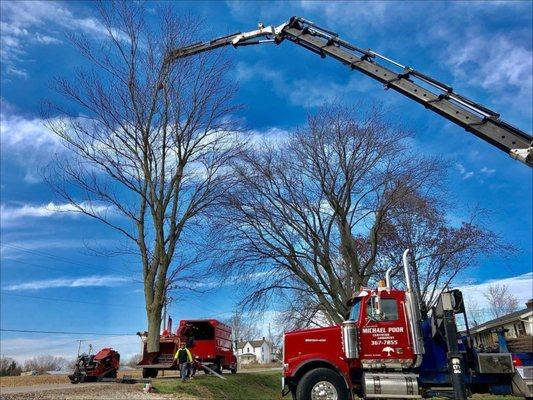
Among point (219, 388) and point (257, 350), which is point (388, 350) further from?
point (257, 350)

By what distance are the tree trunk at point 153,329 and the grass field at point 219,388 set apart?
128 centimetres

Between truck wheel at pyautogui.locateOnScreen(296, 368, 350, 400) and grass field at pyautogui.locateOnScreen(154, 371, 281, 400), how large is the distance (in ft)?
16.4

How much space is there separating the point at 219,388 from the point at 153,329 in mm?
3379

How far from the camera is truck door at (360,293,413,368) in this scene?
10.8 meters

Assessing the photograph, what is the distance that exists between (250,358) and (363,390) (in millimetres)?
115410

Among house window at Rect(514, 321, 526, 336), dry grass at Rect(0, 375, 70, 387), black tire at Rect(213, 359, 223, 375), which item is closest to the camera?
dry grass at Rect(0, 375, 70, 387)

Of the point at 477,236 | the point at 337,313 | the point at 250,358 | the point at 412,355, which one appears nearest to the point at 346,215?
the point at 337,313

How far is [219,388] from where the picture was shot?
16750mm

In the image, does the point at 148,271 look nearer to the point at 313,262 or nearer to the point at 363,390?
the point at 313,262

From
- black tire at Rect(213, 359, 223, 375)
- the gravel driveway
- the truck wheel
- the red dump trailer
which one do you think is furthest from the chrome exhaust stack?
black tire at Rect(213, 359, 223, 375)

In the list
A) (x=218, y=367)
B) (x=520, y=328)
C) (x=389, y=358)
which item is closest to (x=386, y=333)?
(x=389, y=358)

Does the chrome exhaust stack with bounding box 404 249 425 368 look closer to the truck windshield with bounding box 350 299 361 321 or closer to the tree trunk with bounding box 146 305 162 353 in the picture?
the truck windshield with bounding box 350 299 361 321

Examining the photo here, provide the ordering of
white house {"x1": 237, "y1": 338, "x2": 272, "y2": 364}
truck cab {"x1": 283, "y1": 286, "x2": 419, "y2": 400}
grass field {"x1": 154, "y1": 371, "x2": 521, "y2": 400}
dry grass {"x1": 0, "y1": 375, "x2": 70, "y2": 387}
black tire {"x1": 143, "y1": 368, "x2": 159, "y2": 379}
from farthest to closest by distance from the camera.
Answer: white house {"x1": 237, "y1": 338, "x2": 272, "y2": 364}
black tire {"x1": 143, "y1": 368, "x2": 159, "y2": 379}
dry grass {"x1": 0, "y1": 375, "x2": 70, "y2": 387}
grass field {"x1": 154, "y1": 371, "x2": 521, "y2": 400}
truck cab {"x1": 283, "y1": 286, "x2": 419, "y2": 400}

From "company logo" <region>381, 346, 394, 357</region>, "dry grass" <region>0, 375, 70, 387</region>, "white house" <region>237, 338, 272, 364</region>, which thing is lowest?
"dry grass" <region>0, 375, 70, 387</region>
